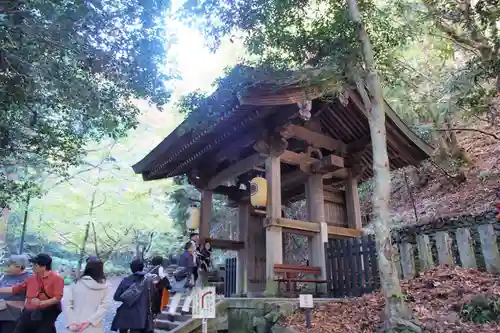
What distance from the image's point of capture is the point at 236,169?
8.91 m

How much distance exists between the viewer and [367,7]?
6980mm

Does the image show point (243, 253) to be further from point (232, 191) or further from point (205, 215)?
point (232, 191)

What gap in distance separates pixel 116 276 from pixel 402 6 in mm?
21886

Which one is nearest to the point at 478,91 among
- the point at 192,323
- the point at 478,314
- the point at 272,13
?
the point at 272,13

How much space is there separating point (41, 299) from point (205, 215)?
5.89m

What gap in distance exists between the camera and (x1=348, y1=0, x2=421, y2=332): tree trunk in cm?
449

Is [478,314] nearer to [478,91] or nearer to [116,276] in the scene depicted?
[478,91]

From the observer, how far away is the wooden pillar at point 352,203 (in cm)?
888

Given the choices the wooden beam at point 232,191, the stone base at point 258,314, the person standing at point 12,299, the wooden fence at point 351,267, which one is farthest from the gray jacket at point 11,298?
the wooden beam at point 232,191

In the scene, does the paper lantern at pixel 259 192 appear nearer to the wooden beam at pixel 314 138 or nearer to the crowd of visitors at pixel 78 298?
the wooden beam at pixel 314 138

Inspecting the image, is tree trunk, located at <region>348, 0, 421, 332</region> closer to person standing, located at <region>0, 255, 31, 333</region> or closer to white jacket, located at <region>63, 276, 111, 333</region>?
white jacket, located at <region>63, 276, 111, 333</region>

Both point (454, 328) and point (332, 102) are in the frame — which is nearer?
point (454, 328)

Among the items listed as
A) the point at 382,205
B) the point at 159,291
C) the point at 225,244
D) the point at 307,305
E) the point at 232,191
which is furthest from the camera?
the point at 232,191

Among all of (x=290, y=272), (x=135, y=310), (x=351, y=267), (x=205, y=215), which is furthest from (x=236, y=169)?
(x=135, y=310)
